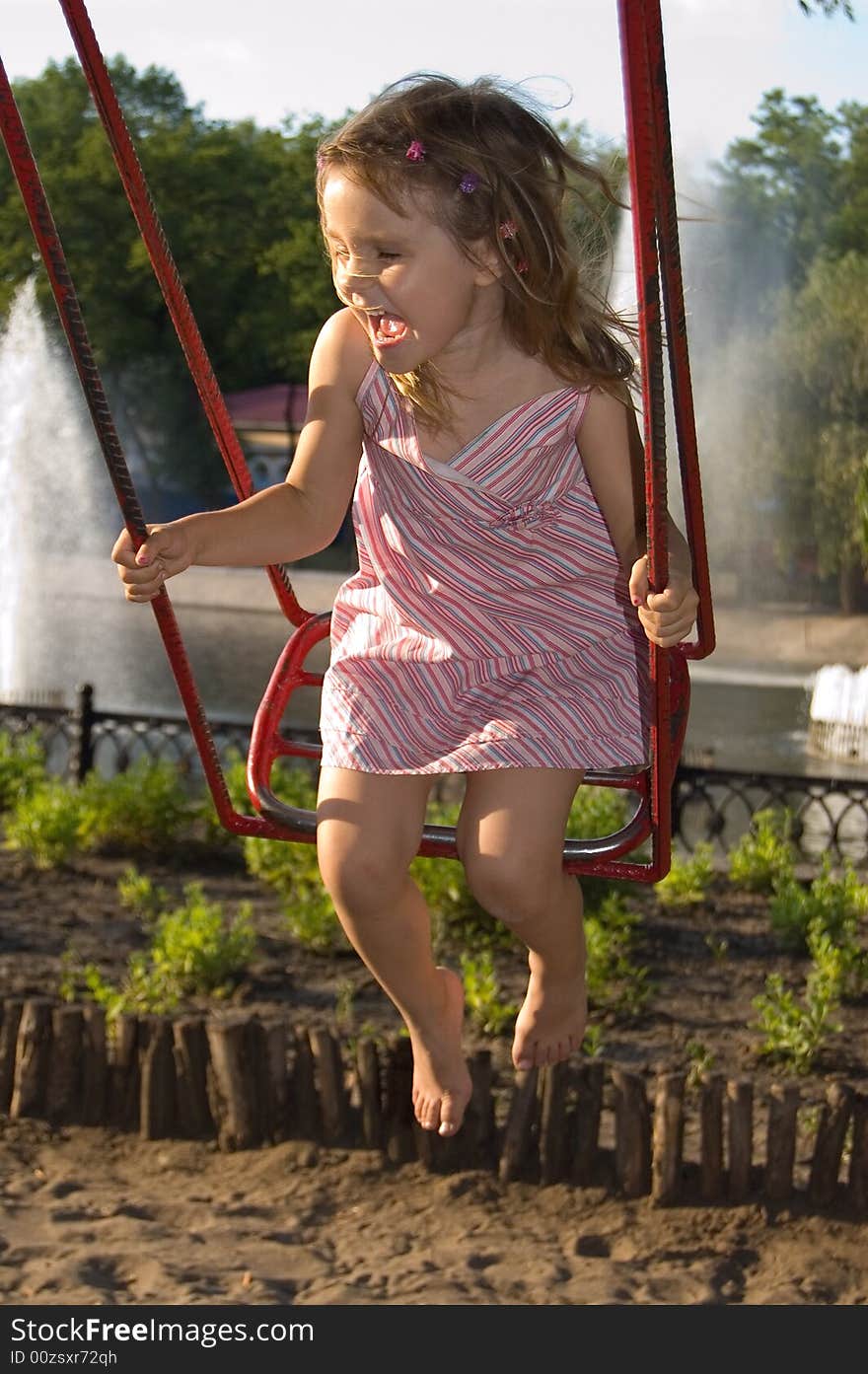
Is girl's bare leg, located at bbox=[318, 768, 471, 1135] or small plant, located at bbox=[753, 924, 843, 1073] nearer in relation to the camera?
girl's bare leg, located at bbox=[318, 768, 471, 1135]

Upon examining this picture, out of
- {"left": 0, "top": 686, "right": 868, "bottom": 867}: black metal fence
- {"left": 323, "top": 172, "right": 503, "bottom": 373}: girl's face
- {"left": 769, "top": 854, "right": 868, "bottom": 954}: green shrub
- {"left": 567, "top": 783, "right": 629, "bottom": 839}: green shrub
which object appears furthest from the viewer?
{"left": 0, "top": 686, "right": 868, "bottom": 867}: black metal fence

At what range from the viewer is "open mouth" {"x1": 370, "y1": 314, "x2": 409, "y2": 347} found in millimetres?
2092

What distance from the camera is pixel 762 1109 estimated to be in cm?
458

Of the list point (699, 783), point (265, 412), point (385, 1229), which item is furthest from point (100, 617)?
point (385, 1229)

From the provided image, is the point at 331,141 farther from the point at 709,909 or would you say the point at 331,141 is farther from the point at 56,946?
the point at 709,909

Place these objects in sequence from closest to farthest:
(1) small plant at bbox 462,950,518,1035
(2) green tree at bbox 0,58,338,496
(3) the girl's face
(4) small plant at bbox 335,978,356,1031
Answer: (3) the girl's face < (1) small plant at bbox 462,950,518,1035 < (4) small plant at bbox 335,978,356,1031 < (2) green tree at bbox 0,58,338,496

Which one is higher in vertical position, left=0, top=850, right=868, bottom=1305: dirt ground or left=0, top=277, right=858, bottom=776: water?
left=0, top=277, right=858, bottom=776: water

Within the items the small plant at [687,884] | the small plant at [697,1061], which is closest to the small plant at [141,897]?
the small plant at [687,884]

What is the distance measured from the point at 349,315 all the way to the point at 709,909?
4.06 metres

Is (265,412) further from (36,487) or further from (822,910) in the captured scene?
(822,910)

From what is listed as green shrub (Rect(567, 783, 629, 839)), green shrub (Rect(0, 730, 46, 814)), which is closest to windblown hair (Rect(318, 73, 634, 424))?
green shrub (Rect(567, 783, 629, 839))

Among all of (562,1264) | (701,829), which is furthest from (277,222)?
(562,1264)

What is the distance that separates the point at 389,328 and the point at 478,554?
0.38 metres

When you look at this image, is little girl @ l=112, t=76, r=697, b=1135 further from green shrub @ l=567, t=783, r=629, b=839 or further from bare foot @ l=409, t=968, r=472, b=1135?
green shrub @ l=567, t=783, r=629, b=839
